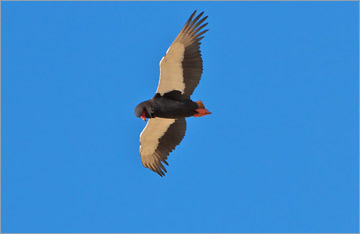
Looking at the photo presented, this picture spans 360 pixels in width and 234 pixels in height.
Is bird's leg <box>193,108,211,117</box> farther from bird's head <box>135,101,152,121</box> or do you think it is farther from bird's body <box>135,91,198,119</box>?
bird's head <box>135,101,152,121</box>

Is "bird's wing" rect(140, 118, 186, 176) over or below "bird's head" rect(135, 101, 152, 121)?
over

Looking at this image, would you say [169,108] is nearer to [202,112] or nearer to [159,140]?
[202,112]

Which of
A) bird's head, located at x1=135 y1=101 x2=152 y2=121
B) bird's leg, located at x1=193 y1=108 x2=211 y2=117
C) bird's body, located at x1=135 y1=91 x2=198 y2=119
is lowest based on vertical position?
bird's head, located at x1=135 y1=101 x2=152 y2=121

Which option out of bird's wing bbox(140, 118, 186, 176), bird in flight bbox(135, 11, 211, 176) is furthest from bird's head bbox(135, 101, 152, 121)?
bird's wing bbox(140, 118, 186, 176)

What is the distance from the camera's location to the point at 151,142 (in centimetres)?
2158

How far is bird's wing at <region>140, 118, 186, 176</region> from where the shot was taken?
21.2m

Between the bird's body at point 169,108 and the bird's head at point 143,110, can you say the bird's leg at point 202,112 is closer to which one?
the bird's body at point 169,108

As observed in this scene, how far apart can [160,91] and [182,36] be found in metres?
1.68

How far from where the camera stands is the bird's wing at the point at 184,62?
768 inches

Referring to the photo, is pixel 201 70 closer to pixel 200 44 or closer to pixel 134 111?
pixel 200 44

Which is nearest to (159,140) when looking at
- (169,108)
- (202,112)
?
(169,108)

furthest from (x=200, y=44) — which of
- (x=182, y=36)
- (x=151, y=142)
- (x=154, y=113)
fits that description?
(x=151, y=142)

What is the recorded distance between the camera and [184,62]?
64.8 feet

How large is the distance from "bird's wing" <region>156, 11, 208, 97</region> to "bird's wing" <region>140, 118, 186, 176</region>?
1309 mm
